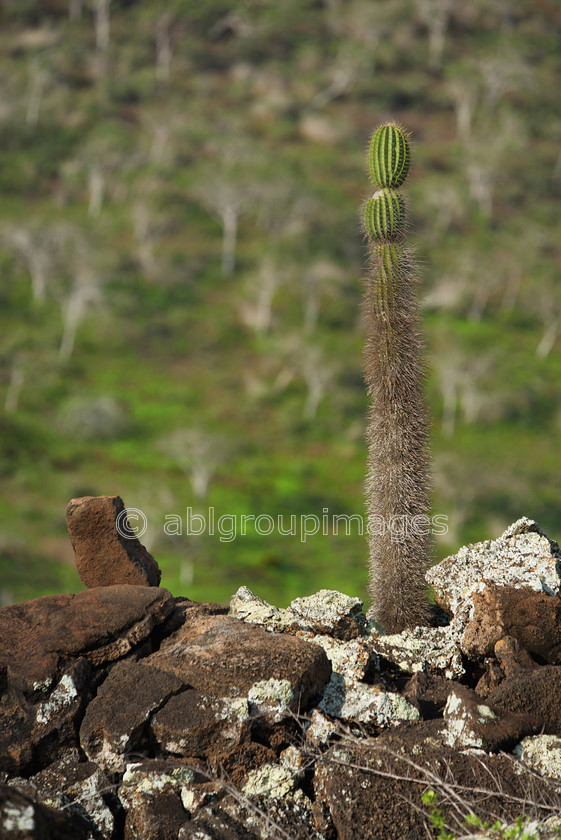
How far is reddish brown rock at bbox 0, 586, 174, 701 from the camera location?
516cm

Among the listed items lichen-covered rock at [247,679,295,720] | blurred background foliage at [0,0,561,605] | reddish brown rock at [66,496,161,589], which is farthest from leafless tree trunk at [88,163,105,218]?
lichen-covered rock at [247,679,295,720]

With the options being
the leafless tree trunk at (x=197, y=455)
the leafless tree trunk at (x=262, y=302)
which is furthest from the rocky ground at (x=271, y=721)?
the leafless tree trunk at (x=262, y=302)

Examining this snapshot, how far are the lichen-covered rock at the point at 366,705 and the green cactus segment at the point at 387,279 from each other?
122 inches

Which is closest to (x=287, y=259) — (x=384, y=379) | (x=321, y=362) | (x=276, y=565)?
(x=321, y=362)

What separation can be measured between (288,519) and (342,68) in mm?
61741

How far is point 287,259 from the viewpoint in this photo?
2383 inches

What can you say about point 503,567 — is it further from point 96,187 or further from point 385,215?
point 96,187

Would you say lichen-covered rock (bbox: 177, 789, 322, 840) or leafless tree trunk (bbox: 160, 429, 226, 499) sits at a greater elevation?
leafless tree trunk (bbox: 160, 429, 226, 499)

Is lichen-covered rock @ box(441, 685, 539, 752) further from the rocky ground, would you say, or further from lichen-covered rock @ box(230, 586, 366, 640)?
lichen-covered rock @ box(230, 586, 366, 640)

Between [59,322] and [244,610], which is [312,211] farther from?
[244,610]

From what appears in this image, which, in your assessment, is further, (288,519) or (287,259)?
(287,259)

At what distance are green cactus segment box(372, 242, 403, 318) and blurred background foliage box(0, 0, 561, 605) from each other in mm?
24243

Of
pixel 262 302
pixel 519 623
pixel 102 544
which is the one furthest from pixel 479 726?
pixel 262 302

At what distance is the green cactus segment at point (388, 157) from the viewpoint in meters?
7.30
